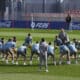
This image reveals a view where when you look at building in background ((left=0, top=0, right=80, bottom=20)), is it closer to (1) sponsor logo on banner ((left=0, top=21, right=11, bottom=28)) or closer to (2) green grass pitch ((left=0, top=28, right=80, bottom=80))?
(1) sponsor logo on banner ((left=0, top=21, right=11, bottom=28))

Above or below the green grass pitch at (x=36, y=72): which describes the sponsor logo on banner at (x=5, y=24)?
below

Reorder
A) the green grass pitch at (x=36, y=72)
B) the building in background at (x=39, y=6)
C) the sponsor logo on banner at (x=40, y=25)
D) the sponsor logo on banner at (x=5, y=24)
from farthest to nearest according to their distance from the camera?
the building in background at (x=39, y=6) < the sponsor logo on banner at (x=5, y=24) < the sponsor logo on banner at (x=40, y=25) < the green grass pitch at (x=36, y=72)

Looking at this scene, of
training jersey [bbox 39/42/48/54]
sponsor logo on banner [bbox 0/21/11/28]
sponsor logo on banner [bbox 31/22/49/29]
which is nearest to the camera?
training jersey [bbox 39/42/48/54]

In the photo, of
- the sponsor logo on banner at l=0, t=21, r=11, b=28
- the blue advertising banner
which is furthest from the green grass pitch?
the sponsor logo on banner at l=0, t=21, r=11, b=28

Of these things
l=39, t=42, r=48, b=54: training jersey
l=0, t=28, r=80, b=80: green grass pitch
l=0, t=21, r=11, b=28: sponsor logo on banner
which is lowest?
l=0, t=21, r=11, b=28: sponsor logo on banner

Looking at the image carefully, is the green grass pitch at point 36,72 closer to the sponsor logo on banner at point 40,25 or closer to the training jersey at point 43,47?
the training jersey at point 43,47

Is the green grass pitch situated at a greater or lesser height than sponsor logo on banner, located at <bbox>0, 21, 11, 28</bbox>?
greater

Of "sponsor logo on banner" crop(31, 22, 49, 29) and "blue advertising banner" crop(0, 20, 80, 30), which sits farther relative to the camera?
"sponsor logo on banner" crop(31, 22, 49, 29)

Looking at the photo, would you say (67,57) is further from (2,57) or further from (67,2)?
(67,2)

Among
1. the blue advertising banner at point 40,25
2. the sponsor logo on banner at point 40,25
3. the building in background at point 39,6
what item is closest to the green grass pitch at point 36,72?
the blue advertising banner at point 40,25

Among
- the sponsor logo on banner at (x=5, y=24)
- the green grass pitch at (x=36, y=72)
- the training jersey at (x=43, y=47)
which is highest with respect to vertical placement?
the training jersey at (x=43, y=47)

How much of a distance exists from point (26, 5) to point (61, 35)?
202ft

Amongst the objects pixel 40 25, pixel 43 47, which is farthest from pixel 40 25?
pixel 43 47

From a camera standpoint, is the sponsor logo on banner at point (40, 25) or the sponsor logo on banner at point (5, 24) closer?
the sponsor logo on banner at point (40, 25)
